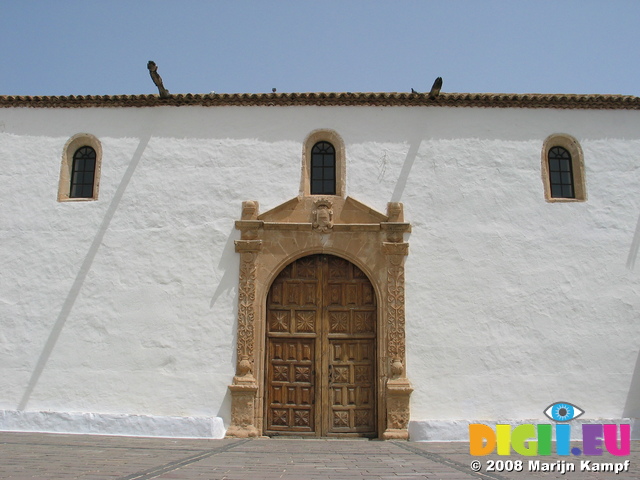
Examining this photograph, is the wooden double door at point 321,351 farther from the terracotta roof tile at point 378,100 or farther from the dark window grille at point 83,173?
the dark window grille at point 83,173

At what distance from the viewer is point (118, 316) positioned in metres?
8.30

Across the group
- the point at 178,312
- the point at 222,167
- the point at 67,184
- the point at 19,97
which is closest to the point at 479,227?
the point at 222,167

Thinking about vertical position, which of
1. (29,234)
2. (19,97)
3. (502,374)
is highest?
(19,97)

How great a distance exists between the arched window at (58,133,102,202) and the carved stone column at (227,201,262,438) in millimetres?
2487

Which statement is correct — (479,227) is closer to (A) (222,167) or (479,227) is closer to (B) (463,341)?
(B) (463,341)

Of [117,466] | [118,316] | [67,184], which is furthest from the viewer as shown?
[67,184]

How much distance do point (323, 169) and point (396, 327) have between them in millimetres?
2644

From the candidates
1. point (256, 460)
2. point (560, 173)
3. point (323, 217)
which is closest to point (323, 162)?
point (323, 217)

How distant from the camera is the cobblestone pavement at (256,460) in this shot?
16.5 ft

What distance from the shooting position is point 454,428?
25.4 feet

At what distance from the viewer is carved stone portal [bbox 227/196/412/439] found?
7871 millimetres

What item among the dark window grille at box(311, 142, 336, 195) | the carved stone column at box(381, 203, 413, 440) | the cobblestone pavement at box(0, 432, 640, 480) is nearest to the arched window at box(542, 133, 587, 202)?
the carved stone column at box(381, 203, 413, 440)

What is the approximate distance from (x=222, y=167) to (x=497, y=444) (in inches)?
213

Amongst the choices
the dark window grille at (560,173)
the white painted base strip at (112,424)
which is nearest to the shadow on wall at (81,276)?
the white painted base strip at (112,424)
